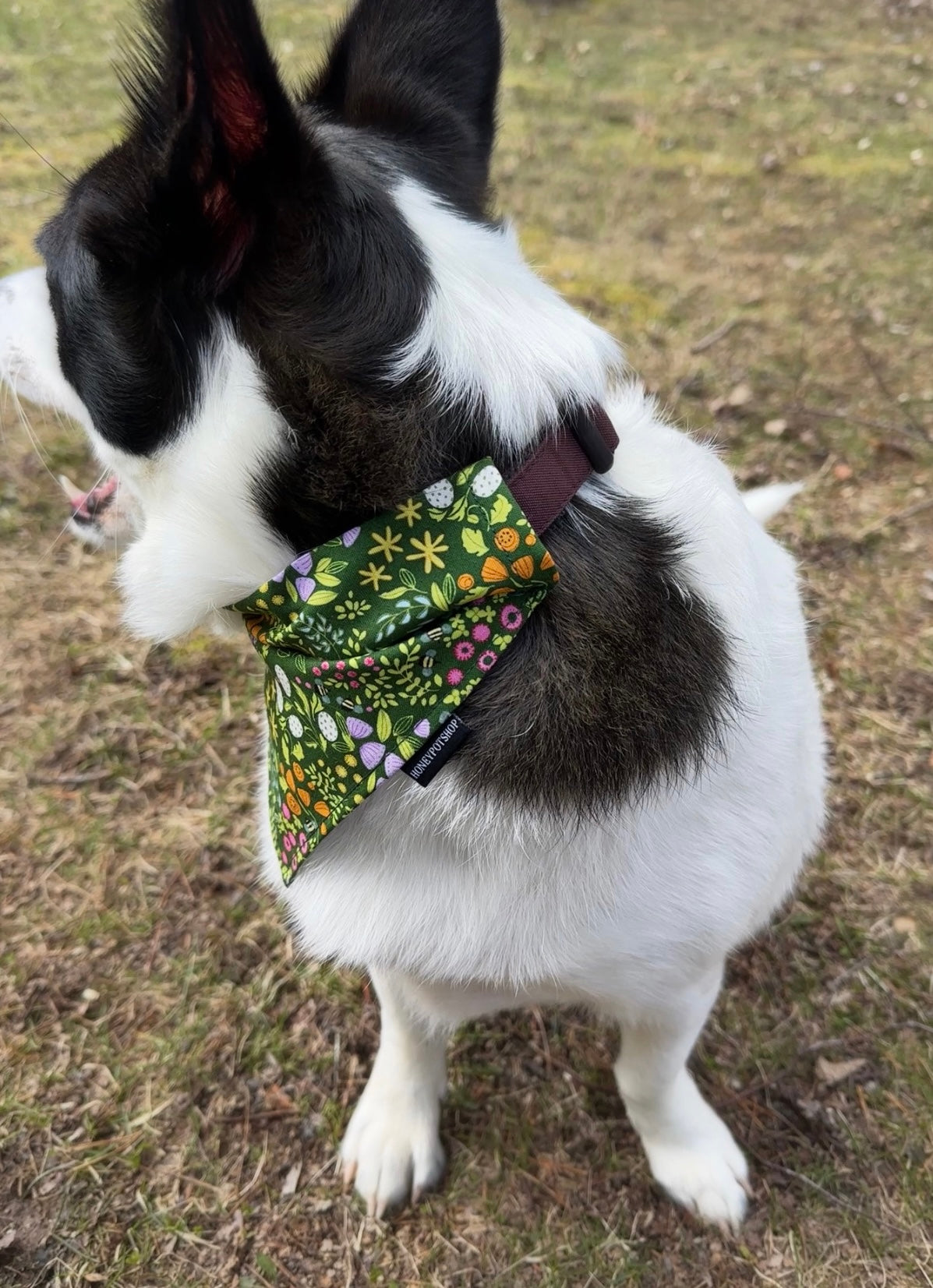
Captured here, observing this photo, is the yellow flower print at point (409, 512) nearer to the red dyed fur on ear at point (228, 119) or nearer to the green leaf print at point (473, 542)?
the green leaf print at point (473, 542)

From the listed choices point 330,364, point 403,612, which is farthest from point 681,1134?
point 330,364

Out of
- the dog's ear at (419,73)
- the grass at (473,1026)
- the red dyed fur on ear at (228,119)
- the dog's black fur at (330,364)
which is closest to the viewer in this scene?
the red dyed fur on ear at (228,119)

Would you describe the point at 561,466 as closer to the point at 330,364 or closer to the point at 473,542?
the point at 473,542

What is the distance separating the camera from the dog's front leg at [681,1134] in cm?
178

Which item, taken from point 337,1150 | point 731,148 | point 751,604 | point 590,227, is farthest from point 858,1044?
point 731,148

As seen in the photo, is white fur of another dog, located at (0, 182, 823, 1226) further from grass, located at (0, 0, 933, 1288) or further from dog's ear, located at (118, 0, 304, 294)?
grass, located at (0, 0, 933, 1288)

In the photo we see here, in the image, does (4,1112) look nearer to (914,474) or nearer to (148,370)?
(148,370)

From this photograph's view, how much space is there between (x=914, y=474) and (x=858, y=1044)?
2.20 m

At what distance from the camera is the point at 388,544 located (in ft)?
3.54

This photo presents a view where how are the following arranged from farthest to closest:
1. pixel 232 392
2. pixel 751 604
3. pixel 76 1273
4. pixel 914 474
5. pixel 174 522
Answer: pixel 914 474, pixel 76 1273, pixel 751 604, pixel 174 522, pixel 232 392

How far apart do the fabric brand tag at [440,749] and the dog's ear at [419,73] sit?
0.78 m

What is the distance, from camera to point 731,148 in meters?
5.50

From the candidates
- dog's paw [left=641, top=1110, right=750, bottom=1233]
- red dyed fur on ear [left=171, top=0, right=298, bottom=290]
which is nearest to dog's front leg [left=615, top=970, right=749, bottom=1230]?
dog's paw [left=641, top=1110, right=750, bottom=1233]

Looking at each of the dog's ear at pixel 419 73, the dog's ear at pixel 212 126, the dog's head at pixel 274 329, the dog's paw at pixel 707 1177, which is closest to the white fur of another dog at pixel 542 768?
the dog's head at pixel 274 329
